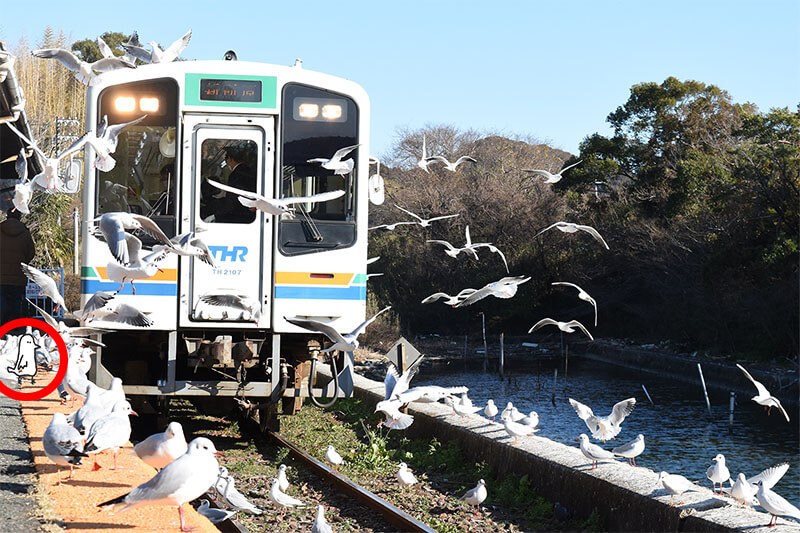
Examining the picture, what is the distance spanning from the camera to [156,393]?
27.2 ft

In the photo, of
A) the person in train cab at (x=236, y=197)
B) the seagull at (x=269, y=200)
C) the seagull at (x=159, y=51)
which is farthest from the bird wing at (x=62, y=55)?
the seagull at (x=269, y=200)

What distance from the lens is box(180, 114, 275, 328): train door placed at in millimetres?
8172

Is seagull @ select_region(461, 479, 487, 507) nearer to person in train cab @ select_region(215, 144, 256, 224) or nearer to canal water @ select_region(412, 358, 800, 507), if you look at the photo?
person in train cab @ select_region(215, 144, 256, 224)

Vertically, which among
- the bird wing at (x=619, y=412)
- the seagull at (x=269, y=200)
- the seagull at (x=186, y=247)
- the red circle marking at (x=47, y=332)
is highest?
the seagull at (x=269, y=200)

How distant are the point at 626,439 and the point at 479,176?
78.9ft

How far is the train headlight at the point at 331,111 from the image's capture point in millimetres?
8438

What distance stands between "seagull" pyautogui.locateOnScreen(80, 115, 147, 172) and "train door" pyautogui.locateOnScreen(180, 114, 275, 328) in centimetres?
57

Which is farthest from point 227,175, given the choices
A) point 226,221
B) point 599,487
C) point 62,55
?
point 599,487

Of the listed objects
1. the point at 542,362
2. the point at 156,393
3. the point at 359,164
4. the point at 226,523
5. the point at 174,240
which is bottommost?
the point at 542,362

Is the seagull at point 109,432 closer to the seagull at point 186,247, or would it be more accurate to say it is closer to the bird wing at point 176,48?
the seagull at point 186,247

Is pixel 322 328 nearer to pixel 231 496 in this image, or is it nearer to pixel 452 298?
pixel 231 496

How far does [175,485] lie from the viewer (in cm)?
487

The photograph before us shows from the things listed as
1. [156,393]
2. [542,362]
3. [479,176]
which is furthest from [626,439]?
[479,176]

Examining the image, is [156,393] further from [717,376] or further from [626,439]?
[717,376]
